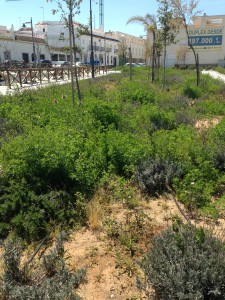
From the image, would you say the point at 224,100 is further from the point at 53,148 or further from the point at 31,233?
the point at 31,233

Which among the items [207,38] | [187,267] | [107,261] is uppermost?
[207,38]

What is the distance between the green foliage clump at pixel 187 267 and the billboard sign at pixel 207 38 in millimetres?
45450

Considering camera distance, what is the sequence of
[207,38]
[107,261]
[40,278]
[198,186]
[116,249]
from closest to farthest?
[40,278] < [107,261] < [116,249] < [198,186] < [207,38]

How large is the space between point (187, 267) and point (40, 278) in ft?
4.36

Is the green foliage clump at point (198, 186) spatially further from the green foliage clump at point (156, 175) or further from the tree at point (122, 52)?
the tree at point (122, 52)

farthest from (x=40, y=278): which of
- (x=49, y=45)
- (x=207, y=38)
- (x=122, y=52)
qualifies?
(x=49, y=45)

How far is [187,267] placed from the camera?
2441 millimetres

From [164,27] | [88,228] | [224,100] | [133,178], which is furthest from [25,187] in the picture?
[164,27]

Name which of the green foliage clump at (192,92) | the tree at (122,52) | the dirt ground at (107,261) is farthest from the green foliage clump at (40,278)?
the tree at (122,52)

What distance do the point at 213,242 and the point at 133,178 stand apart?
2.04m

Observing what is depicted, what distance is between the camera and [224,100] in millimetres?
11164

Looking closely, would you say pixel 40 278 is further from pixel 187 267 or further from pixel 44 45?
pixel 44 45

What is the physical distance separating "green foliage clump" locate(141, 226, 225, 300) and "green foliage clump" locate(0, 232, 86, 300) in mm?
665

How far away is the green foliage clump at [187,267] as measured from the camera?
2.30 meters
